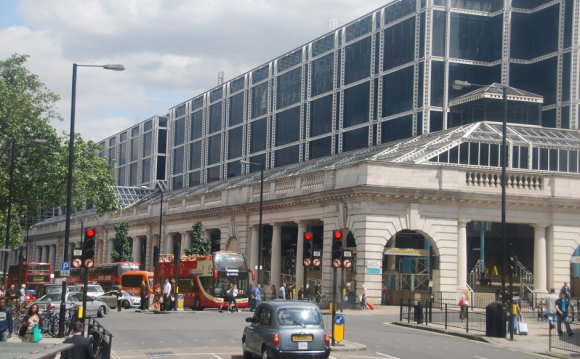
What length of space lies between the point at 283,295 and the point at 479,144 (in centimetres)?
1532

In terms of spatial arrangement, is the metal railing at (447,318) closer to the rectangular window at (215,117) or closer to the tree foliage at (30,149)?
the tree foliage at (30,149)

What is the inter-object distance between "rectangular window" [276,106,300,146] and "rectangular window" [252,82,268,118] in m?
3.68

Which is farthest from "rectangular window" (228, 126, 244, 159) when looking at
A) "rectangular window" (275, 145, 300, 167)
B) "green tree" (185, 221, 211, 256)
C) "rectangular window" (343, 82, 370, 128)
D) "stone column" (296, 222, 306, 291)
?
"stone column" (296, 222, 306, 291)

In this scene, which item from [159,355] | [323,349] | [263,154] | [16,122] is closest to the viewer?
[323,349]

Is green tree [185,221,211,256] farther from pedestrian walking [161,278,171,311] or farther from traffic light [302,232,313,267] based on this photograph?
traffic light [302,232,313,267]

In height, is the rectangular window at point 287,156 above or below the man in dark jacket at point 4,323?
above

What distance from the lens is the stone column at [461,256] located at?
169ft

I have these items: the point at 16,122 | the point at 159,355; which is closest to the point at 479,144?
the point at 16,122

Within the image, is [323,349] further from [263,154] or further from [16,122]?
[263,154]

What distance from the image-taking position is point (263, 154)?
90688 millimetres

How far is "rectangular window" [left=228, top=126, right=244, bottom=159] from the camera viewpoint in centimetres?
9650

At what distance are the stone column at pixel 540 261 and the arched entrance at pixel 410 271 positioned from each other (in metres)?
5.98

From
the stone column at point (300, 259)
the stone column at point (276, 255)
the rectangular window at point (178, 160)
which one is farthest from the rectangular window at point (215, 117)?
the stone column at point (300, 259)

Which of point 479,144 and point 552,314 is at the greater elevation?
point 479,144
